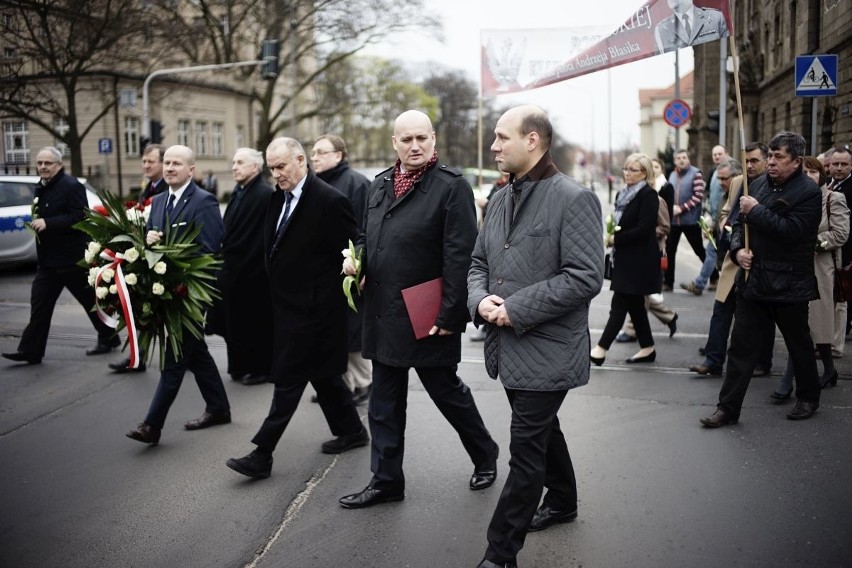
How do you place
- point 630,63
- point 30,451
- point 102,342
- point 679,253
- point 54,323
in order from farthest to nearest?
1. point 679,253
2. point 54,323
3. point 102,342
4. point 630,63
5. point 30,451

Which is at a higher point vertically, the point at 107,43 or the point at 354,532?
the point at 107,43

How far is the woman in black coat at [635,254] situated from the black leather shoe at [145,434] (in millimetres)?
4099

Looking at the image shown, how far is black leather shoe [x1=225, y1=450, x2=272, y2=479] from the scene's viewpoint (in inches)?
200

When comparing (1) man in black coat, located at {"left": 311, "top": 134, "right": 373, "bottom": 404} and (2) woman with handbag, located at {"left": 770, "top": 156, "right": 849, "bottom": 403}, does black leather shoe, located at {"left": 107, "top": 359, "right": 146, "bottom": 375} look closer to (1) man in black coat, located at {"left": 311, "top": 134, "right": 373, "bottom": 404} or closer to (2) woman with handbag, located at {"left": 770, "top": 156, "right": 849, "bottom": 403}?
(1) man in black coat, located at {"left": 311, "top": 134, "right": 373, "bottom": 404}

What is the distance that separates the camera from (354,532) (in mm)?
4352

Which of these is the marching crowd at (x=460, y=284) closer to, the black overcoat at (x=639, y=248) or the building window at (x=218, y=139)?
the black overcoat at (x=639, y=248)

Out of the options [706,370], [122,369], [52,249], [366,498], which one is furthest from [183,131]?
[366,498]

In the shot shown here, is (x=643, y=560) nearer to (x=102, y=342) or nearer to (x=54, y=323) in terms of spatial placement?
(x=102, y=342)

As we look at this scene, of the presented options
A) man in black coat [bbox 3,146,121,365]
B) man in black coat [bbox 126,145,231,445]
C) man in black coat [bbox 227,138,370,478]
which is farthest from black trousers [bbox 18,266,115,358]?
man in black coat [bbox 227,138,370,478]

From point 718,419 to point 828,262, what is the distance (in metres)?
1.92

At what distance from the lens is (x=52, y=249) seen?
8.61 metres

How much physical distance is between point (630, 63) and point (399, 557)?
585 centimetres

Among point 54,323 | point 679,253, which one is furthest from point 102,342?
point 679,253

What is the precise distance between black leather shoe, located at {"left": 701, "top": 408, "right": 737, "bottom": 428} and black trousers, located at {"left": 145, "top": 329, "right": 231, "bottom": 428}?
3413 millimetres
